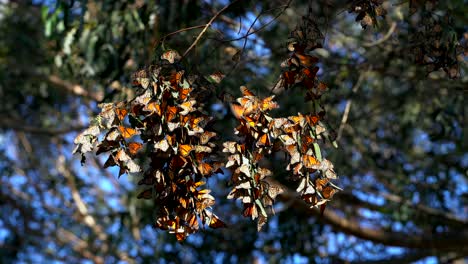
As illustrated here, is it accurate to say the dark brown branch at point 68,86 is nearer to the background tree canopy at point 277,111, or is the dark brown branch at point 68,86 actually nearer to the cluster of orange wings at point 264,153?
the background tree canopy at point 277,111

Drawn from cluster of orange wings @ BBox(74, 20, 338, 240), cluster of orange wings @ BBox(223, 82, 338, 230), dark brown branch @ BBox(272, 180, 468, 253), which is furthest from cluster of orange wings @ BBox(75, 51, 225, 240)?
dark brown branch @ BBox(272, 180, 468, 253)

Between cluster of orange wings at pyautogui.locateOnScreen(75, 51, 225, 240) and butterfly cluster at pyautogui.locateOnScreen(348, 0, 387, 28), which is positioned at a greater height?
butterfly cluster at pyautogui.locateOnScreen(348, 0, 387, 28)

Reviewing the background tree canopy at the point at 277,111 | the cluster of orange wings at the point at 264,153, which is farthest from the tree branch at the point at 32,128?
the cluster of orange wings at the point at 264,153

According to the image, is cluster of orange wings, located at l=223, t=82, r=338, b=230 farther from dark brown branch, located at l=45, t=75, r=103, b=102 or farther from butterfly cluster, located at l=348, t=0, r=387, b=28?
dark brown branch, located at l=45, t=75, r=103, b=102

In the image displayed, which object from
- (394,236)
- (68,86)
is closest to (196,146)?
(394,236)

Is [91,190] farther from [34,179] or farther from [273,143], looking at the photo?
[273,143]

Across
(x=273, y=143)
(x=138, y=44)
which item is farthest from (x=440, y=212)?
(x=273, y=143)
